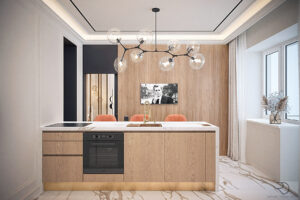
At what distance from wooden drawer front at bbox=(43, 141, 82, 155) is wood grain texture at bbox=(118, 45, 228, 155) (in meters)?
2.02

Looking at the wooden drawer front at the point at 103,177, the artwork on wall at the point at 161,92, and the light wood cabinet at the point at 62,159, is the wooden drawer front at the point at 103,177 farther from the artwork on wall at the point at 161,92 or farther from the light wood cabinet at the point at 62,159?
the artwork on wall at the point at 161,92

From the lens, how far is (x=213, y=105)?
475cm

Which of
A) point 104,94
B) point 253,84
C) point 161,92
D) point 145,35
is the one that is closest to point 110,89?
point 104,94

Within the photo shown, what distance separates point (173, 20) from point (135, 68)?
1513mm

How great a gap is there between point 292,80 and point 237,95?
3.36 feet

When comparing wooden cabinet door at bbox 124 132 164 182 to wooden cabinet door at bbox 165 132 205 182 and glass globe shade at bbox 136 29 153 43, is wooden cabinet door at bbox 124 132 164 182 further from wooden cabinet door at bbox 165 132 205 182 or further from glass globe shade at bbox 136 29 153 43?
glass globe shade at bbox 136 29 153 43

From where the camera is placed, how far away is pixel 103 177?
2793mm

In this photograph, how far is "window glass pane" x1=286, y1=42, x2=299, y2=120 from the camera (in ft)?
11.2

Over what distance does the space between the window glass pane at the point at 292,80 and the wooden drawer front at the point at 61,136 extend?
351 centimetres

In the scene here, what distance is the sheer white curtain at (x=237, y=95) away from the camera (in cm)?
417

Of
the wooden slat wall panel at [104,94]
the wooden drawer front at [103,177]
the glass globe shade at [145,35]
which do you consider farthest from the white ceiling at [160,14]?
the wooden drawer front at [103,177]

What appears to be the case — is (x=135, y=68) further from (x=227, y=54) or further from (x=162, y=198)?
(x=162, y=198)

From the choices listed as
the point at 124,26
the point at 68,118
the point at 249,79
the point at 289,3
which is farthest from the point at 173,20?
the point at 68,118

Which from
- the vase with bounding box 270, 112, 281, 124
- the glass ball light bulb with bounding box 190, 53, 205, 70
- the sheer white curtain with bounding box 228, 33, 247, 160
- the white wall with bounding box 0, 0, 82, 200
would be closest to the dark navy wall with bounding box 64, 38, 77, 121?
the white wall with bounding box 0, 0, 82, 200
